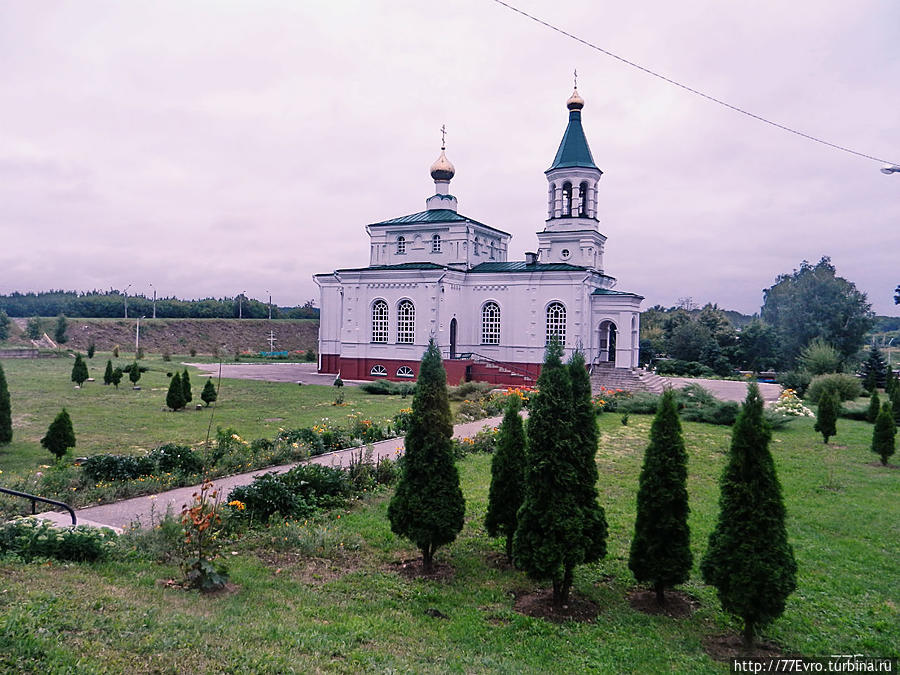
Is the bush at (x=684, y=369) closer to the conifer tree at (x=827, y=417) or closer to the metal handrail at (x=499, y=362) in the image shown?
the metal handrail at (x=499, y=362)

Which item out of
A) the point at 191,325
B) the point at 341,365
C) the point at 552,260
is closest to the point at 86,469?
the point at 341,365

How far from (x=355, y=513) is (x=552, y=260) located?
84.9 feet

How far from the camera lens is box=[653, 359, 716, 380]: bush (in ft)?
135

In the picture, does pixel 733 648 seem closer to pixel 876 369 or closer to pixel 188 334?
pixel 876 369

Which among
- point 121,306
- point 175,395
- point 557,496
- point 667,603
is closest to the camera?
point 557,496

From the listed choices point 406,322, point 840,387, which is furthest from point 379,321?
point 840,387

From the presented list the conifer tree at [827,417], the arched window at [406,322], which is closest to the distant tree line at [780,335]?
the arched window at [406,322]

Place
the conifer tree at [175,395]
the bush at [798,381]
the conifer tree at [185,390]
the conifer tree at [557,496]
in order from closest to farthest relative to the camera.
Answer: the conifer tree at [557,496] < the conifer tree at [175,395] < the conifer tree at [185,390] < the bush at [798,381]

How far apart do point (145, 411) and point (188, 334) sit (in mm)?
51589

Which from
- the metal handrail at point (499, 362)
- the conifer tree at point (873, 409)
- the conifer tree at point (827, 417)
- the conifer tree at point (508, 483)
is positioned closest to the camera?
the conifer tree at point (508, 483)

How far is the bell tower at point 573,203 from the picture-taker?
104 ft

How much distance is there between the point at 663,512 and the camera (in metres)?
6.03

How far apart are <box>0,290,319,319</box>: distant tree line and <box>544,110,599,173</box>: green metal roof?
2242 inches

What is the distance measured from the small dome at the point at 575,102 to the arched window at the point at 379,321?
1551 cm
